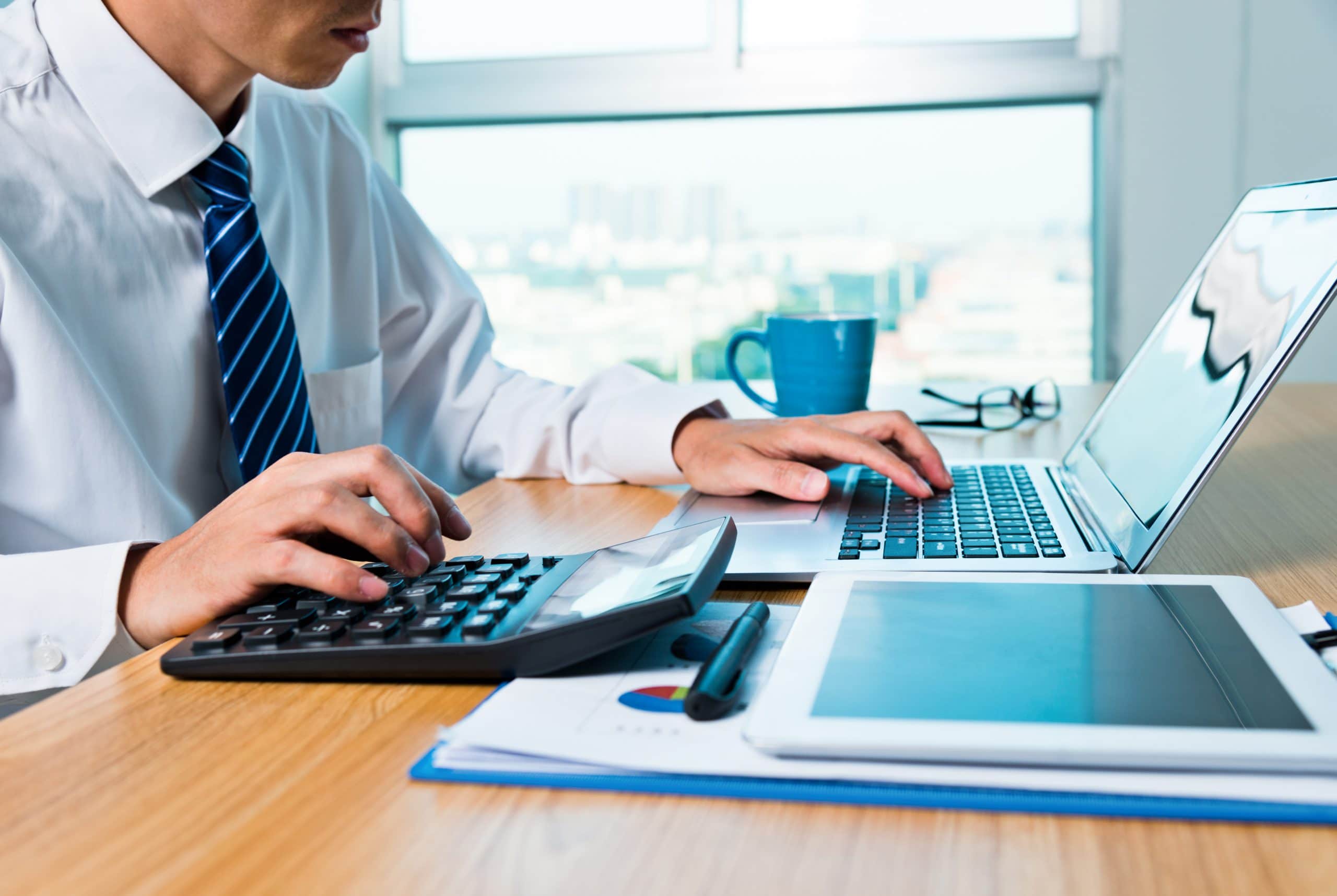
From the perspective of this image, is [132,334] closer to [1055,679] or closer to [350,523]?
[350,523]

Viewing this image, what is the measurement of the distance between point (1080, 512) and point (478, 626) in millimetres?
478

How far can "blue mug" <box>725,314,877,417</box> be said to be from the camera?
1.14 meters

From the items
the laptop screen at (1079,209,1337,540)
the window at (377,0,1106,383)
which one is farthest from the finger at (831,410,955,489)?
the window at (377,0,1106,383)

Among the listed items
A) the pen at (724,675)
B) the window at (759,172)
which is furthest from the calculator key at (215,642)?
the window at (759,172)

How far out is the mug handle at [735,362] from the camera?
3.97 feet

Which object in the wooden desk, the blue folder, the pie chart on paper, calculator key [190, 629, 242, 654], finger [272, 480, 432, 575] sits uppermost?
finger [272, 480, 432, 575]

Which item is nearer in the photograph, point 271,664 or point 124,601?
point 271,664

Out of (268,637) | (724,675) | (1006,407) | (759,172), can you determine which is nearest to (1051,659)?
(724,675)

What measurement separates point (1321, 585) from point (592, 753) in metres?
0.46

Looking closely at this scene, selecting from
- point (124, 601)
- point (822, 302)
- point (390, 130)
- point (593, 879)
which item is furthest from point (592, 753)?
point (390, 130)

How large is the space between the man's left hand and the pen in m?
0.34

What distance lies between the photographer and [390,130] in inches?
114

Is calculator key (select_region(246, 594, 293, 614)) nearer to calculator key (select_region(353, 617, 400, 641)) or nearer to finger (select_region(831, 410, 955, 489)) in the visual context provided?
calculator key (select_region(353, 617, 400, 641))

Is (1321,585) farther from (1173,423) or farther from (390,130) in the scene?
(390,130)
